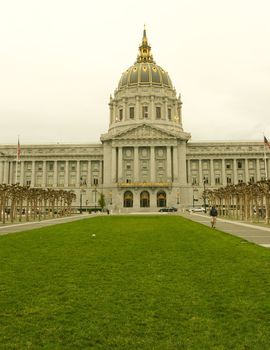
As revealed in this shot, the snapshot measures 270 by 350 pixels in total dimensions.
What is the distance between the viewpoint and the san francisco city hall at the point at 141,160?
11775 centimetres

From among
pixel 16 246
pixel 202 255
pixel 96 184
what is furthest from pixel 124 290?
pixel 96 184

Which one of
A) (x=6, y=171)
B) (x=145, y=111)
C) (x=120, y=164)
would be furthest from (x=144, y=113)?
(x=6, y=171)

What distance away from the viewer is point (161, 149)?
122188 millimetres

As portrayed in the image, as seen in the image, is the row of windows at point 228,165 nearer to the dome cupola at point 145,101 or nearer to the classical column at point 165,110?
the dome cupola at point 145,101

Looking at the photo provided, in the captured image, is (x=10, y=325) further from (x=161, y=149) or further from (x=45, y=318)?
(x=161, y=149)

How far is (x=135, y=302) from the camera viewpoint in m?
8.71

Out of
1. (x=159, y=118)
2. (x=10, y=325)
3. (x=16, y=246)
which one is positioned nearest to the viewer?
(x=10, y=325)

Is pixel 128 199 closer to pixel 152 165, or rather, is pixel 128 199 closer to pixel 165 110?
pixel 152 165

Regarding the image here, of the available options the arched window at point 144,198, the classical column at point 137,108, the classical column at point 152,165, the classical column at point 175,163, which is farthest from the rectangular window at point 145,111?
the arched window at point 144,198

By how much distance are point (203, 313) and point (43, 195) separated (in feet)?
221

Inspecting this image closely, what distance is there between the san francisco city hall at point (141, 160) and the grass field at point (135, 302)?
3799 inches

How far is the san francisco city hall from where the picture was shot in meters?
118

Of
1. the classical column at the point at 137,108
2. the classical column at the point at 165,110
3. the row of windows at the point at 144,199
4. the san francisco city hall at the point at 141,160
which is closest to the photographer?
the row of windows at the point at 144,199

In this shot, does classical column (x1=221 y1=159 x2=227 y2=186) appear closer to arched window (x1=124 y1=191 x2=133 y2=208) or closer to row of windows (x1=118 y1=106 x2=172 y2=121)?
row of windows (x1=118 y1=106 x2=172 y2=121)
